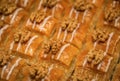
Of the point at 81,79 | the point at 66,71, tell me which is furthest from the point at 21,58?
the point at 81,79

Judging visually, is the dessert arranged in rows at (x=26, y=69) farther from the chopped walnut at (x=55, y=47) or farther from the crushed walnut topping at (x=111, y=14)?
the crushed walnut topping at (x=111, y=14)

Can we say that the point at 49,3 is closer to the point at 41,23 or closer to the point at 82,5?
the point at 41,23

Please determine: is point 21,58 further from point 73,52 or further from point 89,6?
point 89,6

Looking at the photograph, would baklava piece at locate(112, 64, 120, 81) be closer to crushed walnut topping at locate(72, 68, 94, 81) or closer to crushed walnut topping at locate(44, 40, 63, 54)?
crushed walnut topping at locate(72, 68, 94, 81)

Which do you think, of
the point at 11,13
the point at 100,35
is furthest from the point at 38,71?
the point at 11,13

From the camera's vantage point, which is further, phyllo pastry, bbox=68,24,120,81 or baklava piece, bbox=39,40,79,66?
baklava piece, bbox=39,40,79,66

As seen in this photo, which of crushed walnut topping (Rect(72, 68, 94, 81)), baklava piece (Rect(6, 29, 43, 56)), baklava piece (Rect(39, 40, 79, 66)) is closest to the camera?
crushed walnut topping (Rect(72, 68, 94, 81))

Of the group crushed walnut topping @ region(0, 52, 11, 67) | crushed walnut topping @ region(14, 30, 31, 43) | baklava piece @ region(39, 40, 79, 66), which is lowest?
crushed walnut topping @ region(0, 52, 11, 67)

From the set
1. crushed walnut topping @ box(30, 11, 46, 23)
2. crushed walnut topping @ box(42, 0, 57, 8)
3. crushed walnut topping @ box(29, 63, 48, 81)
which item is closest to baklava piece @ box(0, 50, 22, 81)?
crushed walnut topping @ box(29, 63, 48, 81)
